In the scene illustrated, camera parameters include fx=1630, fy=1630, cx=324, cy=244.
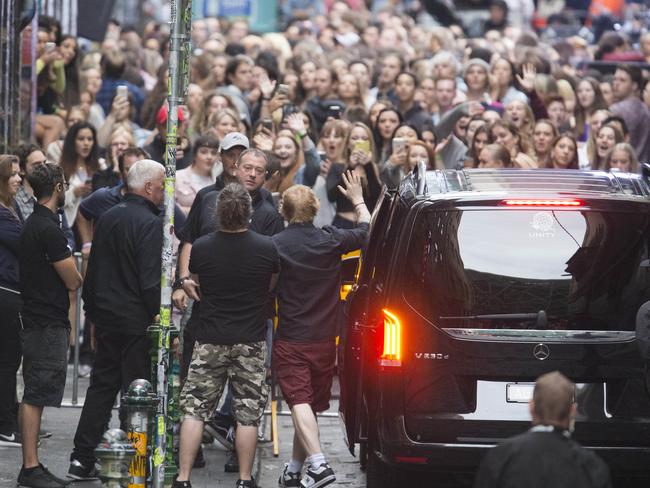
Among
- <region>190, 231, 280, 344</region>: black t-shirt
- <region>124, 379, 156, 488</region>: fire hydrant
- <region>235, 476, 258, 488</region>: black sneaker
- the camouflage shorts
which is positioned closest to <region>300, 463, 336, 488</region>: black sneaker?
<region>235, 476, 258, 488</region>: black sneaker

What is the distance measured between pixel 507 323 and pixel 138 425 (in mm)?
2044

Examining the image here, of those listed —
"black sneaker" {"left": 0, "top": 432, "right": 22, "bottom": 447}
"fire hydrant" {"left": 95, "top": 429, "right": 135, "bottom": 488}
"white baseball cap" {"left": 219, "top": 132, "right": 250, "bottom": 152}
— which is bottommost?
"black sneaker" {"left": 0, "top": 432, "right": 22, "bottom": 447}

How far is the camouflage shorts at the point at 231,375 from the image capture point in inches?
391

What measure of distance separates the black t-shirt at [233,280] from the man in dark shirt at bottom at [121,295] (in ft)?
1.30

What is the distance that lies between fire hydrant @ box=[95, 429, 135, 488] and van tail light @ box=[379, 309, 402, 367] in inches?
63.6

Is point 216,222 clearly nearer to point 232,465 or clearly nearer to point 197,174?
point 232,465

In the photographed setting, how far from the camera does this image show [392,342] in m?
8.79

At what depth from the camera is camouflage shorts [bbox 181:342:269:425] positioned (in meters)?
9.92

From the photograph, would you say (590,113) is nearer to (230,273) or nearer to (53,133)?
(53,133)

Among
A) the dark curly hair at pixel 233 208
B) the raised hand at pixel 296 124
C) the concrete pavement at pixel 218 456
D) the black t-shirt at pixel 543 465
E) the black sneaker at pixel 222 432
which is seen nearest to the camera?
the black t-shirt at pixel 543 465

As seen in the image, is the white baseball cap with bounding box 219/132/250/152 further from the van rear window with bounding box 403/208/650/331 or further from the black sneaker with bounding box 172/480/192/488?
the van rear window with bounding box 403/208/650/331

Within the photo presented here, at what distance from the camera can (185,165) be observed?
15422mm

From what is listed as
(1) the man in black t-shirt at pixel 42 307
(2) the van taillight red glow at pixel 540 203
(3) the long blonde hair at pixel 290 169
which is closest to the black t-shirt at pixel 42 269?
(1) the man in black t-shirt at pixel 42 307

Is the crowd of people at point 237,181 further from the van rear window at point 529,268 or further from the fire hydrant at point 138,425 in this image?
the van rear window at point 529,268
